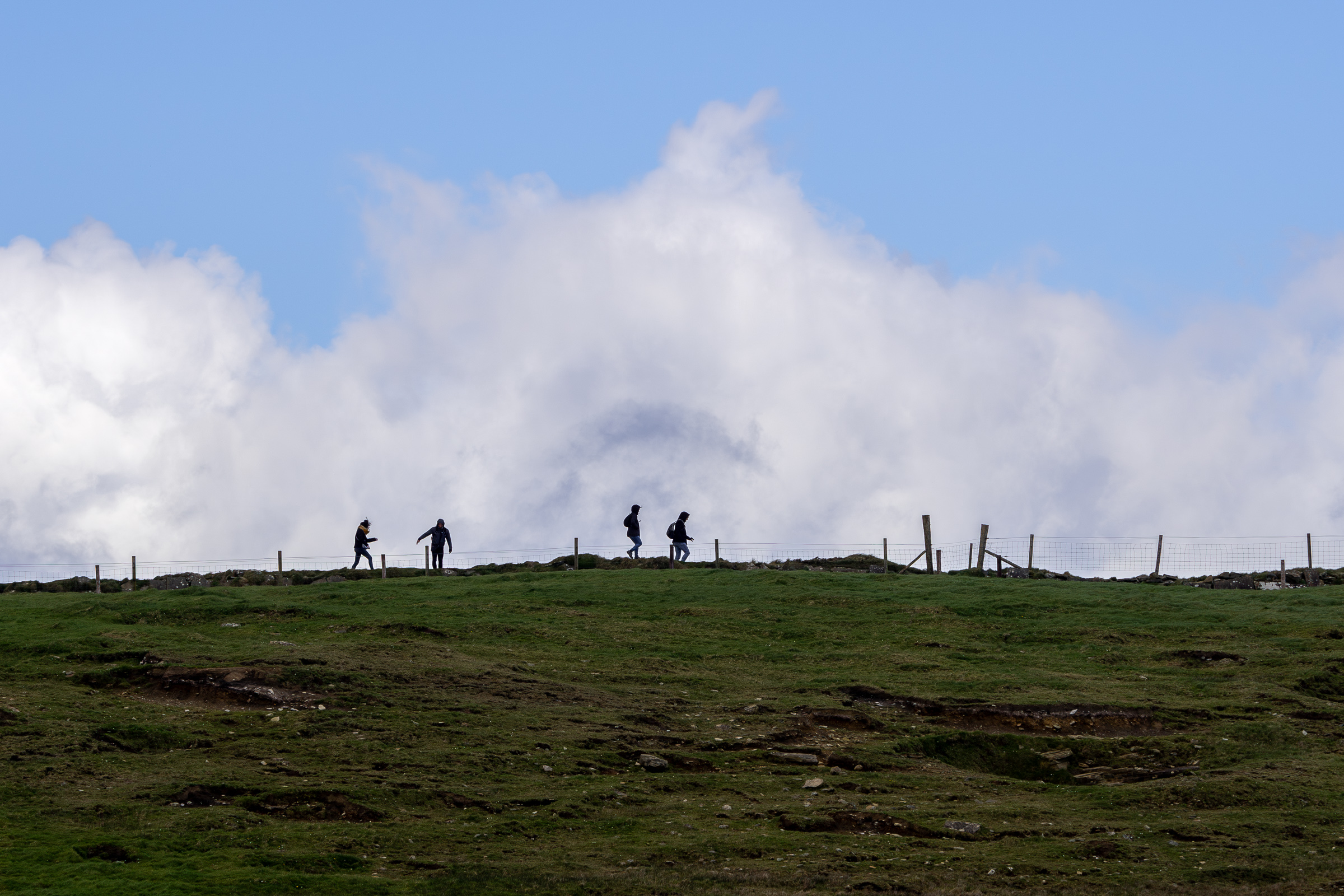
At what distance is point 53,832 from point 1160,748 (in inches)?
718

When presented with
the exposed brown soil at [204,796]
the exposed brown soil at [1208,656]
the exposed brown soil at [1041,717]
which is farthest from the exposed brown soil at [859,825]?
the exposed brown soil at [1208,656]

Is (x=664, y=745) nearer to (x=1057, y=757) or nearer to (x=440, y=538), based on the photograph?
(x=1057, y=757)

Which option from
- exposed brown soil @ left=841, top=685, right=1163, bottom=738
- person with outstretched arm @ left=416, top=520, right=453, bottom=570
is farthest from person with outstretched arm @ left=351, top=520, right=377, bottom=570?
exposed brown soil @ left=841, top=685, right=1163, bottom=738

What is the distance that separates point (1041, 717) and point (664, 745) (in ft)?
25.8

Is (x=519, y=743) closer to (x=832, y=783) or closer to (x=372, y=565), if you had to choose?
(x=832, y=783)

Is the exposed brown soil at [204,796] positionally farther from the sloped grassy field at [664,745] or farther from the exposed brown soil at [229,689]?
the exposed brown soil at [229,689]

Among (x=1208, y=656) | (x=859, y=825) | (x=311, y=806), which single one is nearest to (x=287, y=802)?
(x=311, y=806)

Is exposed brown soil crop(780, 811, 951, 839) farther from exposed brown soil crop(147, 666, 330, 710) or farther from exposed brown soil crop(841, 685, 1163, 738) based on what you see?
exposed brown soil crop(147, 666, 330, 710)

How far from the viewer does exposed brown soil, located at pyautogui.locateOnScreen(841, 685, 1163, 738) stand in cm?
2523

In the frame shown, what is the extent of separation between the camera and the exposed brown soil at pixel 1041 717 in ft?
82.8

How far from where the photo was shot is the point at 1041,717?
25.7 meters

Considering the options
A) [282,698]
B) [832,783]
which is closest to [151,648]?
[282,698]

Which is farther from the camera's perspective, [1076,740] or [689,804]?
[1076,740]

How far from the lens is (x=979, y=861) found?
674 inches
